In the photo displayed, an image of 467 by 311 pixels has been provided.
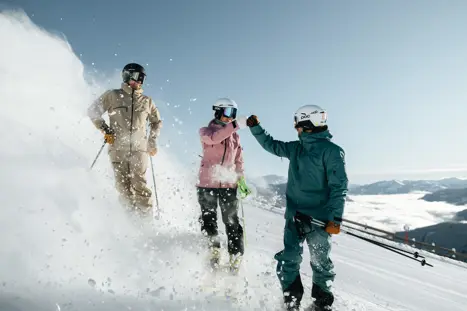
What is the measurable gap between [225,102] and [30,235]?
9.73 feet

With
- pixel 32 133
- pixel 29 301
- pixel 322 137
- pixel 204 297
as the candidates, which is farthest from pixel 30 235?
pixel 322 137

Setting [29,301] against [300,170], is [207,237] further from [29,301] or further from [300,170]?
[29,301]

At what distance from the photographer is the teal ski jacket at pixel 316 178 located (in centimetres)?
362

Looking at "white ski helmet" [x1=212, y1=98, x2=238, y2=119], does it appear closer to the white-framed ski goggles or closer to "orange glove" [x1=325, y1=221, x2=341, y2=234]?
the white-framed ski goggles

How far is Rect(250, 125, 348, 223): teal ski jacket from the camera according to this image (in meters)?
3.62

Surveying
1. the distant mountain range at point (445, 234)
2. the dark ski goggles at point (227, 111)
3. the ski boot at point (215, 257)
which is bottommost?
the distant mountain range at point (445, 234)

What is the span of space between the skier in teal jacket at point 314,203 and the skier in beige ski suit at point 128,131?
125 inches

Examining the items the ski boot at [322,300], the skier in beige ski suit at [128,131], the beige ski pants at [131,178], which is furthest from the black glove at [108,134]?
the ski boot at [322,300]

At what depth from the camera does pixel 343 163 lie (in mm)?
3648

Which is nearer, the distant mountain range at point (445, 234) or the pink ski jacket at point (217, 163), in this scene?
the pink ski jacket at point (217, 163)

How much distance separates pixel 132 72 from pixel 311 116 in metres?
3.53

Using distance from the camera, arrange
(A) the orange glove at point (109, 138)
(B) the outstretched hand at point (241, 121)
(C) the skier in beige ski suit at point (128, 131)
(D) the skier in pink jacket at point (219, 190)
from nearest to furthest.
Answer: (B) the outstretched hand at point (241, 121) → (D) the skier in pink jacket at point (219, 190) → (A) the orange glove at point (109, 138) → (C) the skier in beige ski suit at point (128, 131)

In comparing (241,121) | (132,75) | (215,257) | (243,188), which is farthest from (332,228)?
(132,75)

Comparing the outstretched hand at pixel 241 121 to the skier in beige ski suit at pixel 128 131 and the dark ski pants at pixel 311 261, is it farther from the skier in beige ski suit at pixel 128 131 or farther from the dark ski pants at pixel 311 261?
the skier in beige ski suit at pixel 128 131
